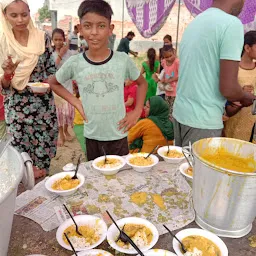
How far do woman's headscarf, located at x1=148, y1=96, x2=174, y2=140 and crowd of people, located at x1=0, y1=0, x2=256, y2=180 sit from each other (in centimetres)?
5

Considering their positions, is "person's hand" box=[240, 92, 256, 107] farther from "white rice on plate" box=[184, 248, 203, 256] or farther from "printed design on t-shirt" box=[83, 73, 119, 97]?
"white rice on plate" box=[184, 248, 203, 256]

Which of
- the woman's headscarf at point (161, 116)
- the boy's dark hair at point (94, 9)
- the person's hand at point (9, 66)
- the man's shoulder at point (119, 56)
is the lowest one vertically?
the woman's headscarf at point (161, 116)

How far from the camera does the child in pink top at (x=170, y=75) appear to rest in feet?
14.8

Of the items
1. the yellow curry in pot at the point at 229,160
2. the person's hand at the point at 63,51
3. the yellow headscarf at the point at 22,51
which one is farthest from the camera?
the person's hand at the point at 63,51

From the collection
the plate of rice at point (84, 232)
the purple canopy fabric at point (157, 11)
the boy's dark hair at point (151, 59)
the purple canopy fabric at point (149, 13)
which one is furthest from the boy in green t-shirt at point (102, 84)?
the purple canopy fabric at point (149, 13)

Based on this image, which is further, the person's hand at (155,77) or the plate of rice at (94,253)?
the person's hand at (155,77)

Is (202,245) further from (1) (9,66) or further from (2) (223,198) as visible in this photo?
(1) (9,66)

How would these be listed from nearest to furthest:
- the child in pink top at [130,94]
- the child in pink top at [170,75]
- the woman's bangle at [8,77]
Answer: the woman's bangle at [8,77] → the child in pink top at [130,94] → the child in pink top at [170,75]

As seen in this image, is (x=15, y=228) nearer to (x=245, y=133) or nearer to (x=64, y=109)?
(x=245, y=133)

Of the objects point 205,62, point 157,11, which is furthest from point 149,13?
point 205,62

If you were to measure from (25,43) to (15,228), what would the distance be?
1.72 metres

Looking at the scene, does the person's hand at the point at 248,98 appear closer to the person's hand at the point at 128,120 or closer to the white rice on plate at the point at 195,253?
the person's hand at the point at 128,120

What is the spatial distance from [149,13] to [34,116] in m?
4.39

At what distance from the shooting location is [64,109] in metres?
3.97
